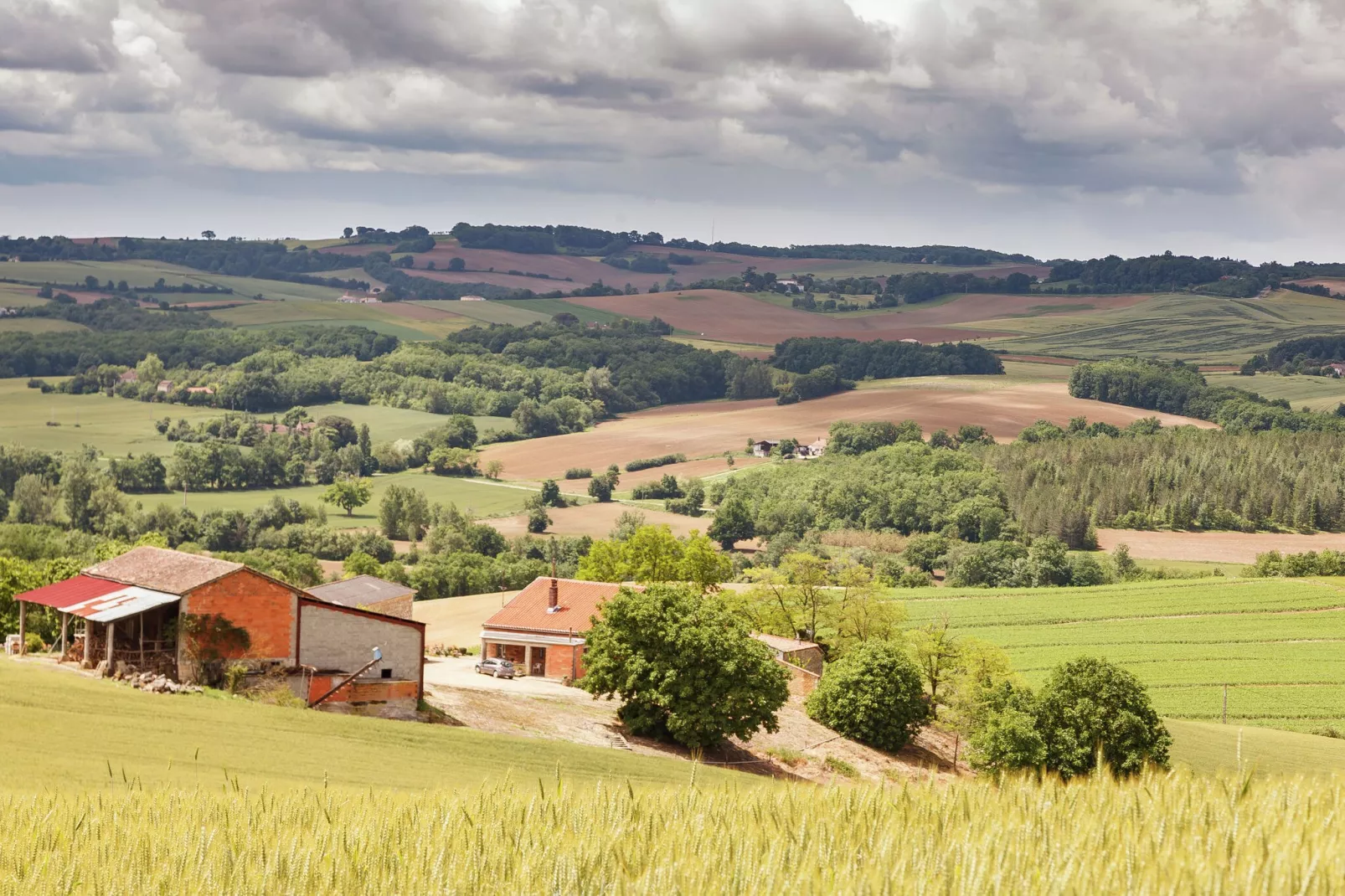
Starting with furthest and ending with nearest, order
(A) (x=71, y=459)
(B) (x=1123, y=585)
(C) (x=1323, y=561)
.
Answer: (A) (x=71, y=459), (C) (x=1323, y=561), (B) (x=1123, y=585)

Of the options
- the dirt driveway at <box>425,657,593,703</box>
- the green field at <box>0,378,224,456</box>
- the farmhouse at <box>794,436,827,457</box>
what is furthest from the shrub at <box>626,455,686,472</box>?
the dirt driveway at <box>425,657,593,703</box>

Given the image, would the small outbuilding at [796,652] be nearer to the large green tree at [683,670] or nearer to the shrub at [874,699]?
the shrub at [874,699]

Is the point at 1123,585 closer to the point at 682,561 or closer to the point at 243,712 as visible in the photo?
the point at 682,561

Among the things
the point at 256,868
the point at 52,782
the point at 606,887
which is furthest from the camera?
the point at 52,782

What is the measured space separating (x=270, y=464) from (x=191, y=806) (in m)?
151

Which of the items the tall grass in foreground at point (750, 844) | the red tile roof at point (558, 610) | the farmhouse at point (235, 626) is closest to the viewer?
the tall grass in foreground at point (750, 844)

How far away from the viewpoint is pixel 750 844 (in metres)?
10.1

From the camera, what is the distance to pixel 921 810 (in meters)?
11.5

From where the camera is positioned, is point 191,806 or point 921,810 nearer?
point 921,810

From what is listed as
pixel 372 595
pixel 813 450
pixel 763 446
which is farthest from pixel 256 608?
pixel 813 450

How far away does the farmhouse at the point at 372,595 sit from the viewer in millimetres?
66062

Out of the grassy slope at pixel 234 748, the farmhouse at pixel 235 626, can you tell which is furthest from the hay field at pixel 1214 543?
the grassy slope at pixel 234 748

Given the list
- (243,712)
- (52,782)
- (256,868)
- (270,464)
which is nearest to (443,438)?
(270,464)

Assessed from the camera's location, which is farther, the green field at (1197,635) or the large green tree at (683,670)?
the green field at (1197,635)
